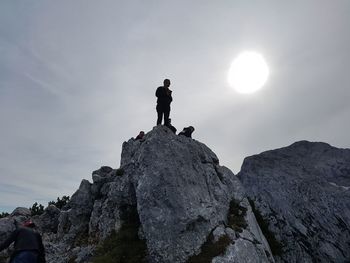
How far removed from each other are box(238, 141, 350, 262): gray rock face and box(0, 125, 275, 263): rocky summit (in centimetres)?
304

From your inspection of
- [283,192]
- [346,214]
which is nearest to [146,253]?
[283,192]

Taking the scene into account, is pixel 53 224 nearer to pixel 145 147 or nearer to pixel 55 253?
pixel 55 253

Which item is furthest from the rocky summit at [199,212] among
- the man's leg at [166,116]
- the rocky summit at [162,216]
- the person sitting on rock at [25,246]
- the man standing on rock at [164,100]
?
the person sitting on rock at [25,246]

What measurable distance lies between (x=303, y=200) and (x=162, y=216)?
44.5 feet

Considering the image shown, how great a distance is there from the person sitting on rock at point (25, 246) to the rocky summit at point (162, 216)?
5.23 m

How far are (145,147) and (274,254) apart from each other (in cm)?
1289

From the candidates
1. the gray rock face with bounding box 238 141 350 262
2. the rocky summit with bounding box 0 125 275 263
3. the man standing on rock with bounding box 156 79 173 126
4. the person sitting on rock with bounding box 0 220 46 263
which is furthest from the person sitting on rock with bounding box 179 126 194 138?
the person sitting on rock with bounding box 0 220 46 263

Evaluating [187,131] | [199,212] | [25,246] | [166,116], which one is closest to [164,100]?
[166,116]

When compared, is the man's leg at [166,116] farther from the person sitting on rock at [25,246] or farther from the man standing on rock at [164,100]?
the person sitting on rock at [25,246]

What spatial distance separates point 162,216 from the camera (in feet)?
64.2

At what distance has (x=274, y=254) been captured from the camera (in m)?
23.8

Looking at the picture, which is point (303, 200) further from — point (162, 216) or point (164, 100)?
point (164, 100)

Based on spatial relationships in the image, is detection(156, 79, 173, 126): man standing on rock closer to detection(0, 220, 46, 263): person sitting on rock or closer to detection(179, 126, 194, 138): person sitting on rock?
detection(179, 126, 194, 138): person sitting on rock

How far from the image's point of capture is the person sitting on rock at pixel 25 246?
13836 mm
